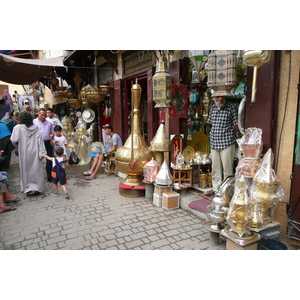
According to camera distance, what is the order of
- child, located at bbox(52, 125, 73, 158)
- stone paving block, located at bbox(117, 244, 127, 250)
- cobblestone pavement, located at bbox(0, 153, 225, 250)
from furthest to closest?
child, located at bbox(52, 125, 73, 158)
cobblestone pavement, located at bbox(0, 153, 225, 250)
stone paving block, located at bbox(117, 244, 127, 250)

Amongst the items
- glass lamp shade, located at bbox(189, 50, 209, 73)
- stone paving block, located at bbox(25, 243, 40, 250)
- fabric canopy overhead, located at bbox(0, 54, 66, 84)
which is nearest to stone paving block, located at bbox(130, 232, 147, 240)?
stone paving block, located at bbox(25, 243, 40, 250)

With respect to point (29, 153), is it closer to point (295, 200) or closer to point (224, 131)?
point (224, 131)

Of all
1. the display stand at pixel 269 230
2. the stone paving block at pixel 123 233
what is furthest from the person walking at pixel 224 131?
the stone paving block at pixel 123 233

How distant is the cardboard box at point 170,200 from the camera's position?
168 inches

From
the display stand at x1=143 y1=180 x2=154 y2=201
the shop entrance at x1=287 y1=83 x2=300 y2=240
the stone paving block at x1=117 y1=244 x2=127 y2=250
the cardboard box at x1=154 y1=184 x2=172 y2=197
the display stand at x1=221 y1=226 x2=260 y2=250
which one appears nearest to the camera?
the display stand at x1=221 y1=226 x2=260 y2=250

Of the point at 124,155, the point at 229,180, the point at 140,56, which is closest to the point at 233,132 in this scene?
the point at 229,180

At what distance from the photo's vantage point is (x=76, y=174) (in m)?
6.95

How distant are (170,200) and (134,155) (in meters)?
1.16

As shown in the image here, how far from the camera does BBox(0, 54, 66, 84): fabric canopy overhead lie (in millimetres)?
6513

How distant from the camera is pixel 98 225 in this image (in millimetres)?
3709

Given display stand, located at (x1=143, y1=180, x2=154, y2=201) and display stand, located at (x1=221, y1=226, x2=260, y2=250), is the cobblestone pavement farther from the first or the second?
display stand, located at (x1=221, y1=226, x2=260, y2=250)

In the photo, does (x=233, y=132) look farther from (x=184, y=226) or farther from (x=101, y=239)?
(x=101, y=239)

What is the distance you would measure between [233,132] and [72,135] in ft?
21.9

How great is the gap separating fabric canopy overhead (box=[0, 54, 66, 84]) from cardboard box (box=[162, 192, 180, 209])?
5.21 metres
